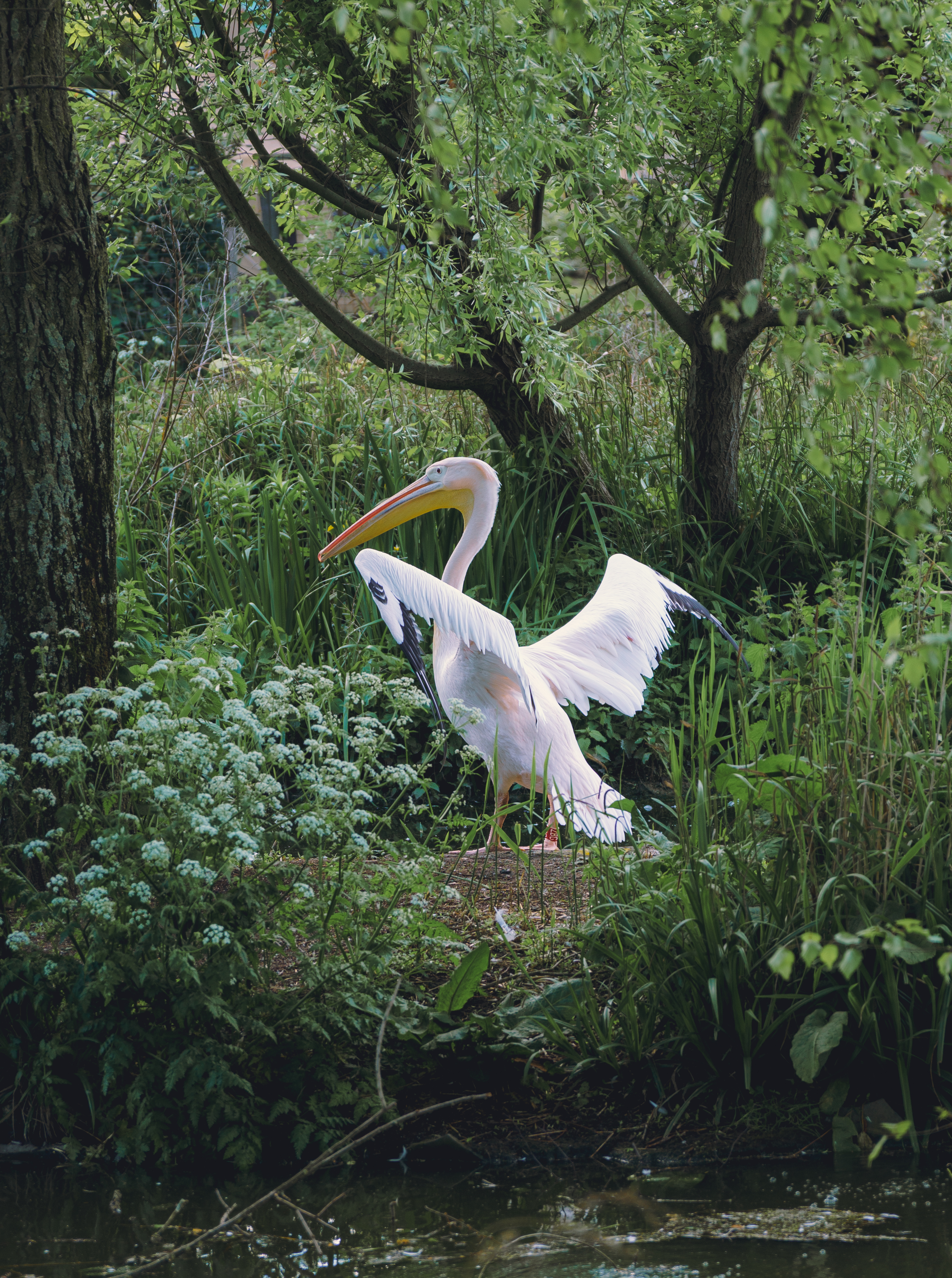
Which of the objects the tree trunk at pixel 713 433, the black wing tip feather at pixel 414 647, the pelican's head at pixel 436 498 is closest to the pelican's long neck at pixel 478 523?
the pelican's head at pixel 436 498

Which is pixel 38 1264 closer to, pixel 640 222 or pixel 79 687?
pixel 79 687

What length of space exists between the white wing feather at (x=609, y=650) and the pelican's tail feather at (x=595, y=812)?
0.35 m

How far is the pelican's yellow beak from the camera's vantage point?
17.9 feet

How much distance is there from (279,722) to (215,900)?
21.3 inches

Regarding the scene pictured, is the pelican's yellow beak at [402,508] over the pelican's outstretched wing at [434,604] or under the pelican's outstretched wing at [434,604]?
over

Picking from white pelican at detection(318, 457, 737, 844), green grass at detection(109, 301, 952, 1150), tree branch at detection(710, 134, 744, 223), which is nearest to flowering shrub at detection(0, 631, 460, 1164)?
green grass at detection(109, 301, 952, 1150)

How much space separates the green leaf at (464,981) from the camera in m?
3.20

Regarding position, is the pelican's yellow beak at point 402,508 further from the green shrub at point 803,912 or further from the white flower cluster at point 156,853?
the white flower cluster at point 156,853

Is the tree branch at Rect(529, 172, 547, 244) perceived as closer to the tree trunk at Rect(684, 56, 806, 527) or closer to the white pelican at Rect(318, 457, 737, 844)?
the tree trunk at Rect(684, 56, 806, 527)

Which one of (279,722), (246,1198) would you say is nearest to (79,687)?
(279,722)

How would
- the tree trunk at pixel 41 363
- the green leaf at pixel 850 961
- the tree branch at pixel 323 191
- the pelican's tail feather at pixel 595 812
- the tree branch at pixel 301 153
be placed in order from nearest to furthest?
1. the green leaf at pixel 850 961
2. the tree trunk at pixel 41 363
3. the pelican's tail feather at pixel 595 812
4. the tree branch at pixel 301 153
5. the tree branch at pixel 323 191

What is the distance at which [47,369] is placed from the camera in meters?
3.43

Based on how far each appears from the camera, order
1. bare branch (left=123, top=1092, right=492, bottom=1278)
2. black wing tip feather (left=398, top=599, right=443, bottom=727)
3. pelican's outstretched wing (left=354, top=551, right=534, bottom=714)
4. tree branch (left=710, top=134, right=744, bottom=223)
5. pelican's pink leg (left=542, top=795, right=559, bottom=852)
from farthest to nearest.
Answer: tree branch (left=710, top=134, right=744, bottom=223) < black wing tip feather (left=398, top=599, right=443, bottom=727) < pelican's pink leg (left=542, top=795, right=559, bottom=852) < pelican's outstretched wing (left=354, top=551, right=534, bottom=714) < bare branch (left=123, top=1092, right=492, bottom=1278)

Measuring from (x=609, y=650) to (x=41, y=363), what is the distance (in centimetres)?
253
